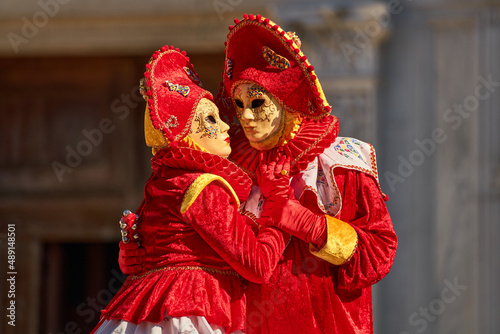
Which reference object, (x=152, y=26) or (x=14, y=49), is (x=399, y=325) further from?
(x=14, y=49)

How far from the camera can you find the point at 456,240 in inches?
170

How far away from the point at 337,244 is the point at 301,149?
30 cm

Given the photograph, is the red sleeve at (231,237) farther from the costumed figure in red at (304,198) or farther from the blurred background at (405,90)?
the blurred background at (405,90)

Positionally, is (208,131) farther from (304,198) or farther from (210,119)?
(304,198)

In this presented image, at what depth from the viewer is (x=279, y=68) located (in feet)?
8.12

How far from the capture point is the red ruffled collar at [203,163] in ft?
7.82

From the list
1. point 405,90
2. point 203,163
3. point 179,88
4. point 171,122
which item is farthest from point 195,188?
point 405,90

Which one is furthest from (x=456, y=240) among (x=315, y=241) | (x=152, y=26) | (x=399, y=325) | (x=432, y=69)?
(x=315, y=241)

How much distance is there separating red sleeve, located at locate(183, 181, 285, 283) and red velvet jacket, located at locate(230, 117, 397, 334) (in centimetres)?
11

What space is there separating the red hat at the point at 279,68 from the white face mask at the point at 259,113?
2 centimetres

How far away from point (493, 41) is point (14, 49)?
2.46m

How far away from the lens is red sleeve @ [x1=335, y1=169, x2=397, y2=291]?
2391 millimetres

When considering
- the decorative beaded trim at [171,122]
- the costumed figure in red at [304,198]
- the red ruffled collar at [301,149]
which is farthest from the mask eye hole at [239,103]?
the decorative beaded trim at [171,122]

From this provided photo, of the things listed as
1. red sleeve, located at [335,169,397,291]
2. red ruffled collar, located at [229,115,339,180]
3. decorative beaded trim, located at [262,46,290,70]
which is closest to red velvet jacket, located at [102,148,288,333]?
red ruffled collar, located at [229,115,339,180]
